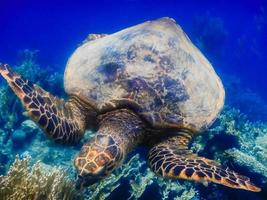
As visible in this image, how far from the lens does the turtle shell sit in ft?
15.6

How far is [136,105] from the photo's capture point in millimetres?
4691

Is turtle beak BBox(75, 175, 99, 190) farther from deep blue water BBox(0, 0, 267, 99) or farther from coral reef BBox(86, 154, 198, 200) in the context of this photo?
deep blue water BBox(0, 0, 267, 99)

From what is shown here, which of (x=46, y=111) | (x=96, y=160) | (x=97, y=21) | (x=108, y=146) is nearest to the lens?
(x=96, y=160)

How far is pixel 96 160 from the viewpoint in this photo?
3.85 metres

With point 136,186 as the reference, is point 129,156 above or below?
above

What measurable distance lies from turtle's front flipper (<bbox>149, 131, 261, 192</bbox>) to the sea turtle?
1cm

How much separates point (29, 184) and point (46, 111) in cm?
103

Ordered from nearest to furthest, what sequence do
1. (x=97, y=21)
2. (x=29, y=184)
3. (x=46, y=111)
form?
(x=29, y=184)
(x=46, y=111)
(x=97, y=21)

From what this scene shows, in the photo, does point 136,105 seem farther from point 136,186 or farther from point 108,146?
point 136,186

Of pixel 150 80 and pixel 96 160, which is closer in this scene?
pixel 96 160

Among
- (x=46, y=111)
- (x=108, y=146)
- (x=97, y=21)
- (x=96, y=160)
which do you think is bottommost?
(x=96, y=160)

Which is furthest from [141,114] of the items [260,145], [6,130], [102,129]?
[6,130]

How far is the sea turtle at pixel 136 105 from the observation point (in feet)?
13.2

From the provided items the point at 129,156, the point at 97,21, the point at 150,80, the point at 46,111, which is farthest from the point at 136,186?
the point at 97,21
